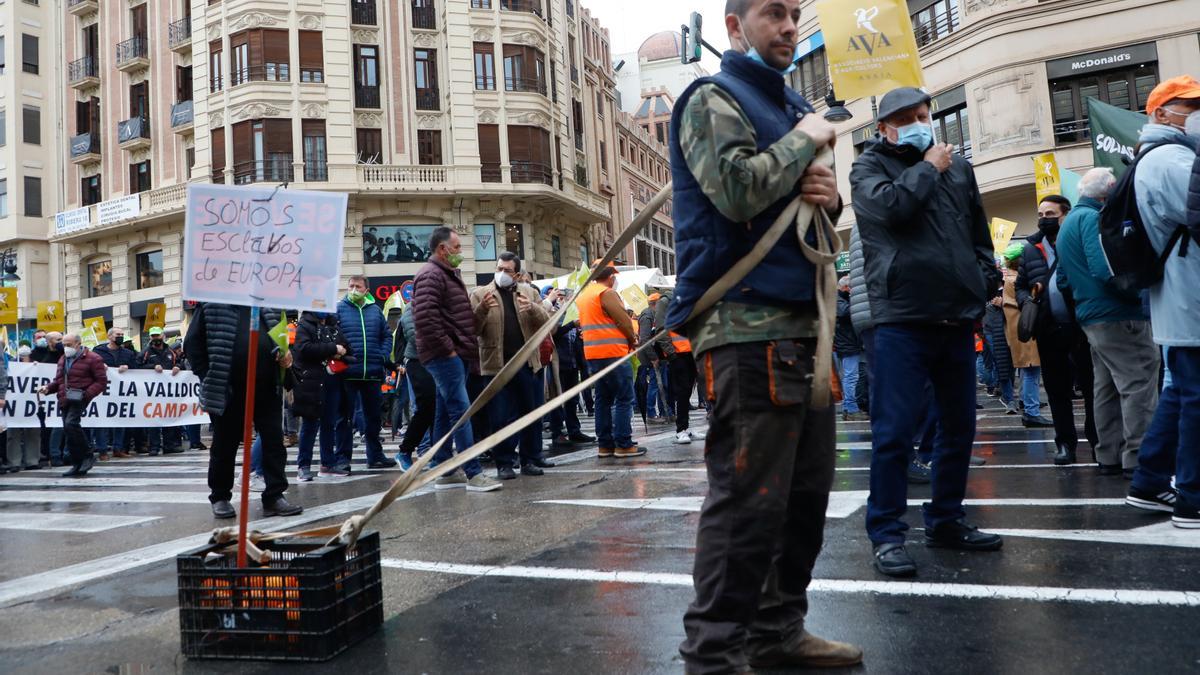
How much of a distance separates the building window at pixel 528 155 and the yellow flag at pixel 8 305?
68.2ft

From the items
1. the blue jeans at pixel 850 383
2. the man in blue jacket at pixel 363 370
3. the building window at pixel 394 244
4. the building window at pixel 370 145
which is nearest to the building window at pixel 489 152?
the building window at pixel 394 244

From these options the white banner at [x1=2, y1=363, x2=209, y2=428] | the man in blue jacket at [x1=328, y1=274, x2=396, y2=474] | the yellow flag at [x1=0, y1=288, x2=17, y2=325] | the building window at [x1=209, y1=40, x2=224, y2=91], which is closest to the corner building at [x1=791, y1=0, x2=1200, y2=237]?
the man in blue jacket at [x1=328, y1=274, x2=396, y2=474]

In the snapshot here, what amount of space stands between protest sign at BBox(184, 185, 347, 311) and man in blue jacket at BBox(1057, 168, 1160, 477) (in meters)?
4.40

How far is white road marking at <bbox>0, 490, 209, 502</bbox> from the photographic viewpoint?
27.0 feet

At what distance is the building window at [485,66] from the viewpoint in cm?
3641

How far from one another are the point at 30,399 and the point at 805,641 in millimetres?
13813

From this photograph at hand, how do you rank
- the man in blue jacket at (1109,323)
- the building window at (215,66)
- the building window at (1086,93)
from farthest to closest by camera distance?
the building window at (215,66) → the building window at (1086,93) → the man in blue jacket at (1109,323)

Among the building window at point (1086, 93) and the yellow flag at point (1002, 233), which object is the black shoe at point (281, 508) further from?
the building window at point (1086, 93)

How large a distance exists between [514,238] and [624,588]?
108 ft

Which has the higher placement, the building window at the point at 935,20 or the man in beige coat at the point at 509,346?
the building window at the point at 935,20

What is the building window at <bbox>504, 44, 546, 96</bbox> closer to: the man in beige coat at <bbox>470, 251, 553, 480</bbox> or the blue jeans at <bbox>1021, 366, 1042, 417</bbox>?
the man in beige coat at <bbox>470, 251, 553, 480</bbox>

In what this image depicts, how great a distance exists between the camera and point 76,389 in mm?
12273

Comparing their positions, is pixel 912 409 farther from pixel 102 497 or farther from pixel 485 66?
pixel 485 66

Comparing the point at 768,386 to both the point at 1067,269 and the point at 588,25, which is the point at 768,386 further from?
the point at 588,25
